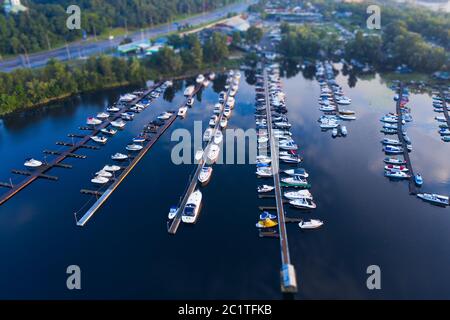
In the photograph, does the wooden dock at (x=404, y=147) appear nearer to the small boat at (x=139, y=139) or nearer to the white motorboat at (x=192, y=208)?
the white motorboat at (x=192, y=208)

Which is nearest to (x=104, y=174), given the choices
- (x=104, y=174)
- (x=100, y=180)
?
(x=104, y=174)

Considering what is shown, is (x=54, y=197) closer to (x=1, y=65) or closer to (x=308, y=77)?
(x=1, y=65)

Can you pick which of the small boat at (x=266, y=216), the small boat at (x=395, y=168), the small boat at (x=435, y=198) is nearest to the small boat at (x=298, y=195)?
the small boat at (x=266, y=216)

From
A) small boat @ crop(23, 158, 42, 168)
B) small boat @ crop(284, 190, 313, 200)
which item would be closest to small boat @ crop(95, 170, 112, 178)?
small boat @ crop(23, 158, 42, 168)

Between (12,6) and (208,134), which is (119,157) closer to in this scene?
(208,134)

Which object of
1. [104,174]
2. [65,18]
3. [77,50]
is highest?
[65,18]
